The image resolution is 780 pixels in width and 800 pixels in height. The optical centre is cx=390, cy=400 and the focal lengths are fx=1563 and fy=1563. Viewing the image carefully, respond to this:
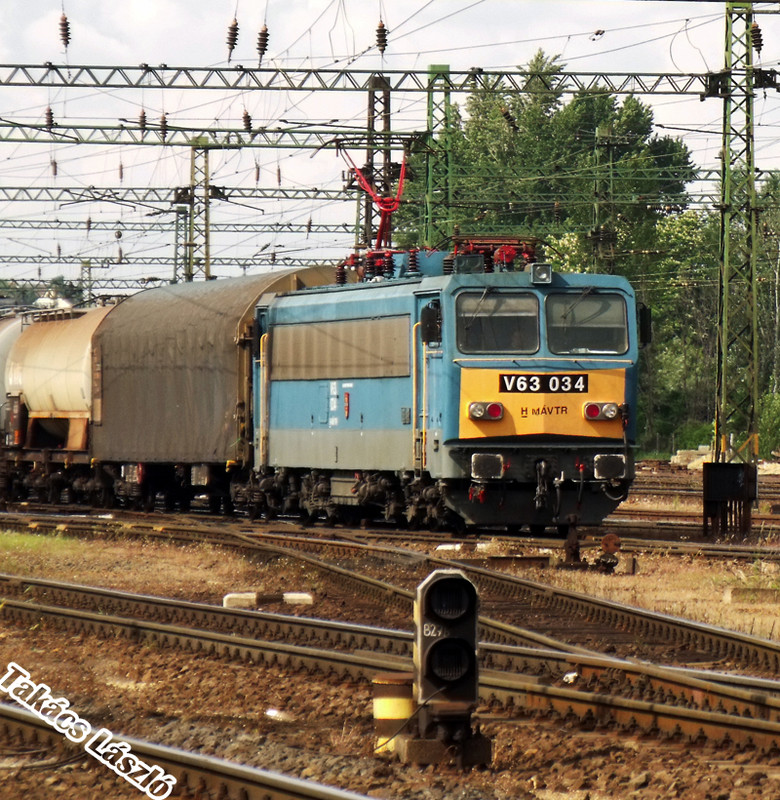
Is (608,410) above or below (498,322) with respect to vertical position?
below

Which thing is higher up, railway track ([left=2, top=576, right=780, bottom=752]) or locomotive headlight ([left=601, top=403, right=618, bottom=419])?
locomotive headlight ([left=601, top=403, right=618, bottom=419])

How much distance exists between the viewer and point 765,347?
2717 inches

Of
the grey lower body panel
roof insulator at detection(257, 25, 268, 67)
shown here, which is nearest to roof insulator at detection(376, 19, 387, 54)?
roof insulator at detection(257, 25, 268, 67)

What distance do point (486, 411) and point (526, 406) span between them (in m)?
0.51

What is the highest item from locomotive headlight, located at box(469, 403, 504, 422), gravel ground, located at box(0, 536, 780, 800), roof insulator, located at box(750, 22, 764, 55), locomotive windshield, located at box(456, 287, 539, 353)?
roof insulator, located at box(750, 22, 764, 55)

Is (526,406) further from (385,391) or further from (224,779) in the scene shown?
(224,779)

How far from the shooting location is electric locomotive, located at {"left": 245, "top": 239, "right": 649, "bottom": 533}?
18938mm

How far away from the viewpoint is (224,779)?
6.82 m

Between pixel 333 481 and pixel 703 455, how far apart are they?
1136 inches

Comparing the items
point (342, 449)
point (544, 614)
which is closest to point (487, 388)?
point (342, 449)

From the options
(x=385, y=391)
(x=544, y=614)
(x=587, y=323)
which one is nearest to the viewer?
(x=544, y=614)

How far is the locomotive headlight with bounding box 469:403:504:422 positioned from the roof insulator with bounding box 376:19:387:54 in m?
13.6

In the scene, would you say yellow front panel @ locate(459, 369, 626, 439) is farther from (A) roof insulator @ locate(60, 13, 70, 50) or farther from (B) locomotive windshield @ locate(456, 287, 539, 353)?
(A) roof insulator @ locate(60, 13, 70, 50)

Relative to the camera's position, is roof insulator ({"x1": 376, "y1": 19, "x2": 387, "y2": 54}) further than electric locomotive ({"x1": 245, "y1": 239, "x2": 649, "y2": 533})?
Yes
